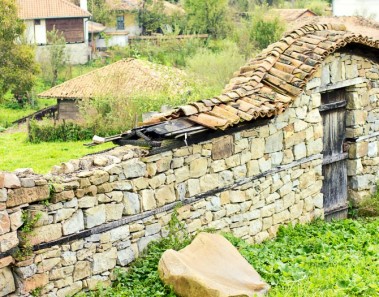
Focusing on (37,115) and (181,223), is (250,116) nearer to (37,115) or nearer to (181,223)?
(181,223)

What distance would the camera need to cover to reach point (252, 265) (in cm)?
703

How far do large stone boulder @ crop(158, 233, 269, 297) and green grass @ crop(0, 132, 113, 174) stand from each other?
10388mm

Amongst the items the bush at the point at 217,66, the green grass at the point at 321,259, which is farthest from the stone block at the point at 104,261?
the bush at the point at 217,66

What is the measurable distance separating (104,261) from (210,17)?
34542 millimetres

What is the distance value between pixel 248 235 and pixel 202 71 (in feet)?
66.1

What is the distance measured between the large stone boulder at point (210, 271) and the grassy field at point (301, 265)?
170 millimetres

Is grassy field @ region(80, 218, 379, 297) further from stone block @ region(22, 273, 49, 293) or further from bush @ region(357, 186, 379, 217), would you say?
bush @ region(357, 186, 379, 217)

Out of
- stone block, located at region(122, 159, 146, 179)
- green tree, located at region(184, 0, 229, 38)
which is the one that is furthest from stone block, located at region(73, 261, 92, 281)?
green tree, located at region(184, 0, 229, 38)

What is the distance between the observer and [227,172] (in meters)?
7.91

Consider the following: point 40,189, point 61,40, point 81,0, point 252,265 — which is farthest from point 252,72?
point 81,0

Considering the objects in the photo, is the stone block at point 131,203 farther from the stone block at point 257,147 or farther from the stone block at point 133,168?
the stone block at point 257,147

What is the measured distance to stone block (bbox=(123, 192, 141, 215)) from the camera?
22.1 ft

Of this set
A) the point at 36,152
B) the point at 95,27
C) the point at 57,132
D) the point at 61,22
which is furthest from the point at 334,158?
the point at 95,27

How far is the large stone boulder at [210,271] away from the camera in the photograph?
6039 mm
